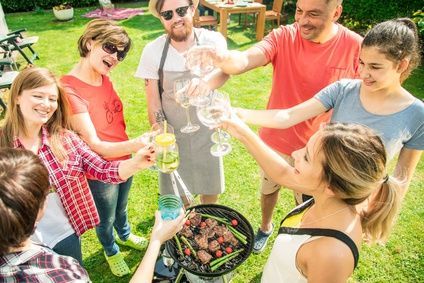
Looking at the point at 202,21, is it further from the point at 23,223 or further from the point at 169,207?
the point at 23,223

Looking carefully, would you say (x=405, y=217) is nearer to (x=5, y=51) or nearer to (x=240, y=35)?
(x=240, y=35)

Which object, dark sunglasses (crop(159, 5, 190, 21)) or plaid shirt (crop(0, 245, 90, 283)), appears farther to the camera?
dark sunglasses (crop(159, 5, 190, 21))

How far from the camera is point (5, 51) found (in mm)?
9758

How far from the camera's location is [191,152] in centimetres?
388

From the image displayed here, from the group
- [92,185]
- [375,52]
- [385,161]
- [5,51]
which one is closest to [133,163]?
[92,185]

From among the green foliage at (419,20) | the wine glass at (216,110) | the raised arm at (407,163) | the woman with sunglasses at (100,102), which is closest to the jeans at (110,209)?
the woman with sunglasses at (100,102)

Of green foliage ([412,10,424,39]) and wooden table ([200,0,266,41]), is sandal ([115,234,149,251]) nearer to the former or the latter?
green foliage ([412,10,424,39])

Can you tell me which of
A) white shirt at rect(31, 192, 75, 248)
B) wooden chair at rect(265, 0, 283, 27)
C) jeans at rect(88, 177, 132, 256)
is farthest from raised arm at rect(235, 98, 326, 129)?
wooden chair at rect(265, 0, 283, 27)

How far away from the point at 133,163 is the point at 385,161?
194cm

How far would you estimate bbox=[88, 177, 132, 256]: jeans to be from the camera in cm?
330

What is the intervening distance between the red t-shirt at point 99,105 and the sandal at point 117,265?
1356 millimetres

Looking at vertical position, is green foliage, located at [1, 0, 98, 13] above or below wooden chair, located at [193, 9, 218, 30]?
below

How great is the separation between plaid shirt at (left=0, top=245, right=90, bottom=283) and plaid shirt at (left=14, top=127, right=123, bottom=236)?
39.1 inches

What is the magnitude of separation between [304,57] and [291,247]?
78.5 inches
